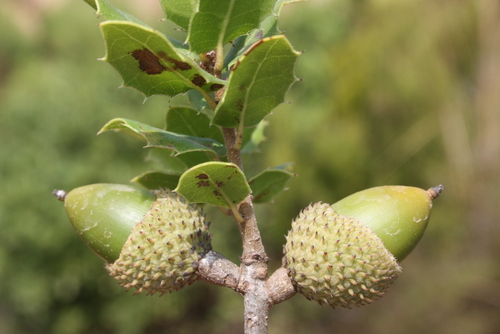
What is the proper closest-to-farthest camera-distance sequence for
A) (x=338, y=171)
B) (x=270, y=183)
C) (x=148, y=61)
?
(x=148, y=61) → (x=270, y=183) → (x=338, y=171)

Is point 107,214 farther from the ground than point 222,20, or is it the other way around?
point 222,20

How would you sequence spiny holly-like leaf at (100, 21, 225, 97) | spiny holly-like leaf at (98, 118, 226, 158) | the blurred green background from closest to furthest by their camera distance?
spiny holly-like leaf at (100, 21, 225, 97)
spiny holly-like leaf at (98, 118, 226, 158)
the blurred green background

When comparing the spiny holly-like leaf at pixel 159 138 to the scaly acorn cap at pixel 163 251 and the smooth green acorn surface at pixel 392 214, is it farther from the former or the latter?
the smooth green acorn surface at pixel 392 214

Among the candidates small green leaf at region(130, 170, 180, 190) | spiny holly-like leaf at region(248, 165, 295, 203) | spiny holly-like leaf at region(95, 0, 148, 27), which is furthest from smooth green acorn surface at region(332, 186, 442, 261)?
spiny holly-like leaf at region(95, 0, 148, 27)

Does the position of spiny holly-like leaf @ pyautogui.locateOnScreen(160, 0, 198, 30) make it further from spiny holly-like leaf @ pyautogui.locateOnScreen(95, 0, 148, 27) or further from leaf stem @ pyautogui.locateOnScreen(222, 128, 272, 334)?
leaf stem @ pyautogui.locateOnScreen(222, 128, 272, 334)

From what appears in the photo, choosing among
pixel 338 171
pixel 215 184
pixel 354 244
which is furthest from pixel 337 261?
pixel 338 171

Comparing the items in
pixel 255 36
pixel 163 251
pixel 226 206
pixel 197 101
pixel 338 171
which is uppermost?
pixel 255 36

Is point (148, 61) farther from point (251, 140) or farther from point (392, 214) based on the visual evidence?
point (392, 214)
